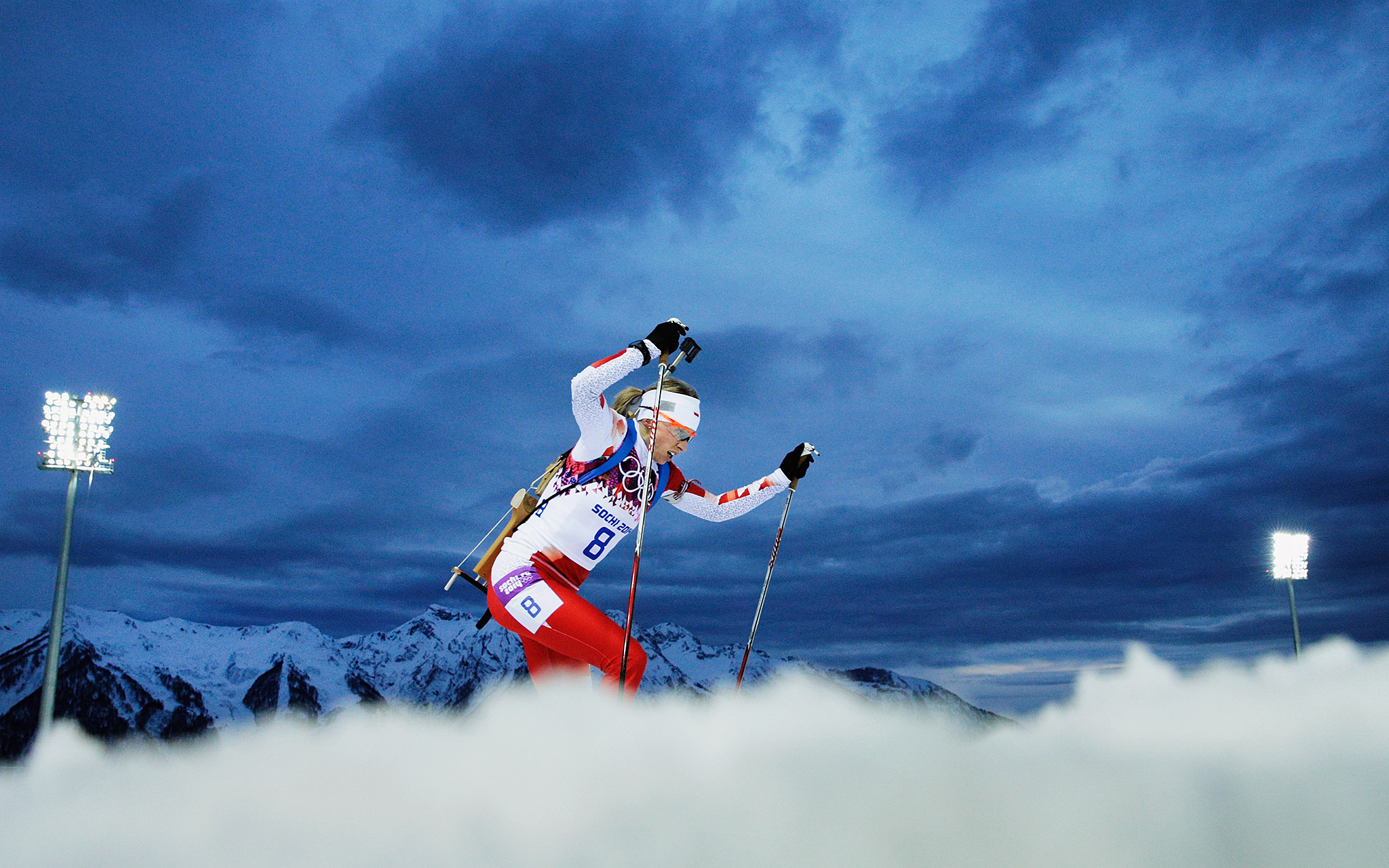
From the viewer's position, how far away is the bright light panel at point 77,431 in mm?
18234

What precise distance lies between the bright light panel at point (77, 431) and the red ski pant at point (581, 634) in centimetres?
1741

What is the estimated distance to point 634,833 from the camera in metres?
3.13

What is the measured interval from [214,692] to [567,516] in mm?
223383

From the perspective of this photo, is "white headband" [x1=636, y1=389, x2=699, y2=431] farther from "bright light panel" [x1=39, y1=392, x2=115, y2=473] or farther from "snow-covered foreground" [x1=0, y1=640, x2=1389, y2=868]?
"bright light panel" [x1=39, y1=392, x2=115, y2=473]

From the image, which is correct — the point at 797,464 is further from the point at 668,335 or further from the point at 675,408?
the point at 668,335

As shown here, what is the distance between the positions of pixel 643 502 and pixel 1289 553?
32.1 m

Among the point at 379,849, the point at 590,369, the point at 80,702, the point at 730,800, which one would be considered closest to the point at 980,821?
the point at 730,800

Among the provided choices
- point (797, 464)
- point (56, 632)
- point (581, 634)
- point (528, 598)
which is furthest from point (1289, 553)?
point (56, 632)

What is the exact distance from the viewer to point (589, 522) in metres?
6.34

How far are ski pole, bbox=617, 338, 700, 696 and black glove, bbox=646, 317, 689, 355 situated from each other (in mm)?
206

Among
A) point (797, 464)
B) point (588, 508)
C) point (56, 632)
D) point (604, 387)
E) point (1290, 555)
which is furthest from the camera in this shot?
point (1290, 555)

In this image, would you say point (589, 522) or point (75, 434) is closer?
point (589, 522)

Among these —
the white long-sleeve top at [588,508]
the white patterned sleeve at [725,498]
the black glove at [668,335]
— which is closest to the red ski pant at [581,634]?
the white long-sleeve top at [588,508]

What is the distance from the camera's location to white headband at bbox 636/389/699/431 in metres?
6.57
